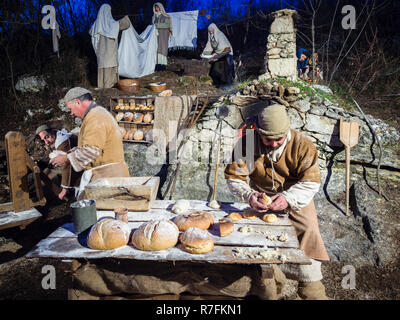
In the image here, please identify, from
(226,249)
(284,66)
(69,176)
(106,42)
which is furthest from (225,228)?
(106,42)

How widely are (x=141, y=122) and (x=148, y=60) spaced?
479 cm

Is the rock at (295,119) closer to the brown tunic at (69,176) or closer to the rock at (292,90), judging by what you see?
the rock at (292,90)

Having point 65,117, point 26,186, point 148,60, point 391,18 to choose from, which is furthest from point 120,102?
point 391,18

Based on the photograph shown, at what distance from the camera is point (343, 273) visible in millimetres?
4422

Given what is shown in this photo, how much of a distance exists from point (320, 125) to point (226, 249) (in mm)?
4855

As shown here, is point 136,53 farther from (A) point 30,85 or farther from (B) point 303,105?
(B) point 303,105

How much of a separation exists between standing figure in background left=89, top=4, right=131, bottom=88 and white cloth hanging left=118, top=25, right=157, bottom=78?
26 centimetres

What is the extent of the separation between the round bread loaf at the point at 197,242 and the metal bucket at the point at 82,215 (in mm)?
836

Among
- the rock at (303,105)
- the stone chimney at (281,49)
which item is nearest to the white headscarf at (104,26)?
the stone chimney at (281,49)

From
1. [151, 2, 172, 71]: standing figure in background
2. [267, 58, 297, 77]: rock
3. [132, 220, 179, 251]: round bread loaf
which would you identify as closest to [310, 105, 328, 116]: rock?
[267, 58, 297, 77]: rock

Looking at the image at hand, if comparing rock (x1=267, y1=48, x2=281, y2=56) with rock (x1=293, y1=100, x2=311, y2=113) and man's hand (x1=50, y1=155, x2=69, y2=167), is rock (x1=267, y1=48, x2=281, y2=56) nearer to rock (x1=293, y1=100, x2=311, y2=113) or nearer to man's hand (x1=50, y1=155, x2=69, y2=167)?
rock (x1=293, y1=100, x2=311, y2=113)

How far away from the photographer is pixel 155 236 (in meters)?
1.96

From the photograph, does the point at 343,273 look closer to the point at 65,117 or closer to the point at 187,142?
the point at 187,142

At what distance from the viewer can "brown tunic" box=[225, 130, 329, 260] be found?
2717 mm
